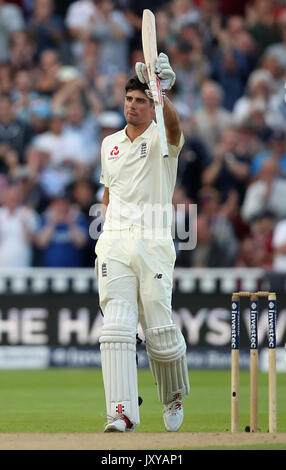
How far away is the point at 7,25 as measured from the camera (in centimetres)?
1878

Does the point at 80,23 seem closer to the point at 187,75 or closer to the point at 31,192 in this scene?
the point at 187,75

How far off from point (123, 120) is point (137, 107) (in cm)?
800

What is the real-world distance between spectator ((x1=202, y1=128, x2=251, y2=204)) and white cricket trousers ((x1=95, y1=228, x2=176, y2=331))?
8035 millimetres

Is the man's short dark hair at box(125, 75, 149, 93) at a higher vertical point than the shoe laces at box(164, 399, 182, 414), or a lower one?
higher

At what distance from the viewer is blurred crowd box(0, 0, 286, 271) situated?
621 inches

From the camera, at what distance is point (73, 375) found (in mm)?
14672

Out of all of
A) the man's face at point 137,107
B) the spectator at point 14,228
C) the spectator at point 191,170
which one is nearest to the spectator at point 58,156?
the spectator at point 14,228

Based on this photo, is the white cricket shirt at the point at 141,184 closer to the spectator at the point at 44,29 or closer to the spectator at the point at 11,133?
the spectator at the point at 11,133

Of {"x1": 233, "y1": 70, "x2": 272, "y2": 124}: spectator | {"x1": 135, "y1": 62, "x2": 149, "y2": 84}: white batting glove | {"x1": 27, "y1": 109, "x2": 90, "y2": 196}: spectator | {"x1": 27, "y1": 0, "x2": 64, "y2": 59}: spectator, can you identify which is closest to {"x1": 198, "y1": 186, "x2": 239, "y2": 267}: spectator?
{"x1": 27, "y1": 109, "x2": 90, "y2": 196}: spectator

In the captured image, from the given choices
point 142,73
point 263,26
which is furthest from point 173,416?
point 263,26

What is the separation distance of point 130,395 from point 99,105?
30.9 feet

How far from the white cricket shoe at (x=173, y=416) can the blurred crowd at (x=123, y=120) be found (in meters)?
6.61

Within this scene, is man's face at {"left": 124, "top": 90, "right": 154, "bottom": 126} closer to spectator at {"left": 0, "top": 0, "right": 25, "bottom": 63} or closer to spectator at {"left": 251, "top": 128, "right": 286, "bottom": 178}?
spectator at {"left": 251, "top": 128, "right": 286, "bottom": 178}
